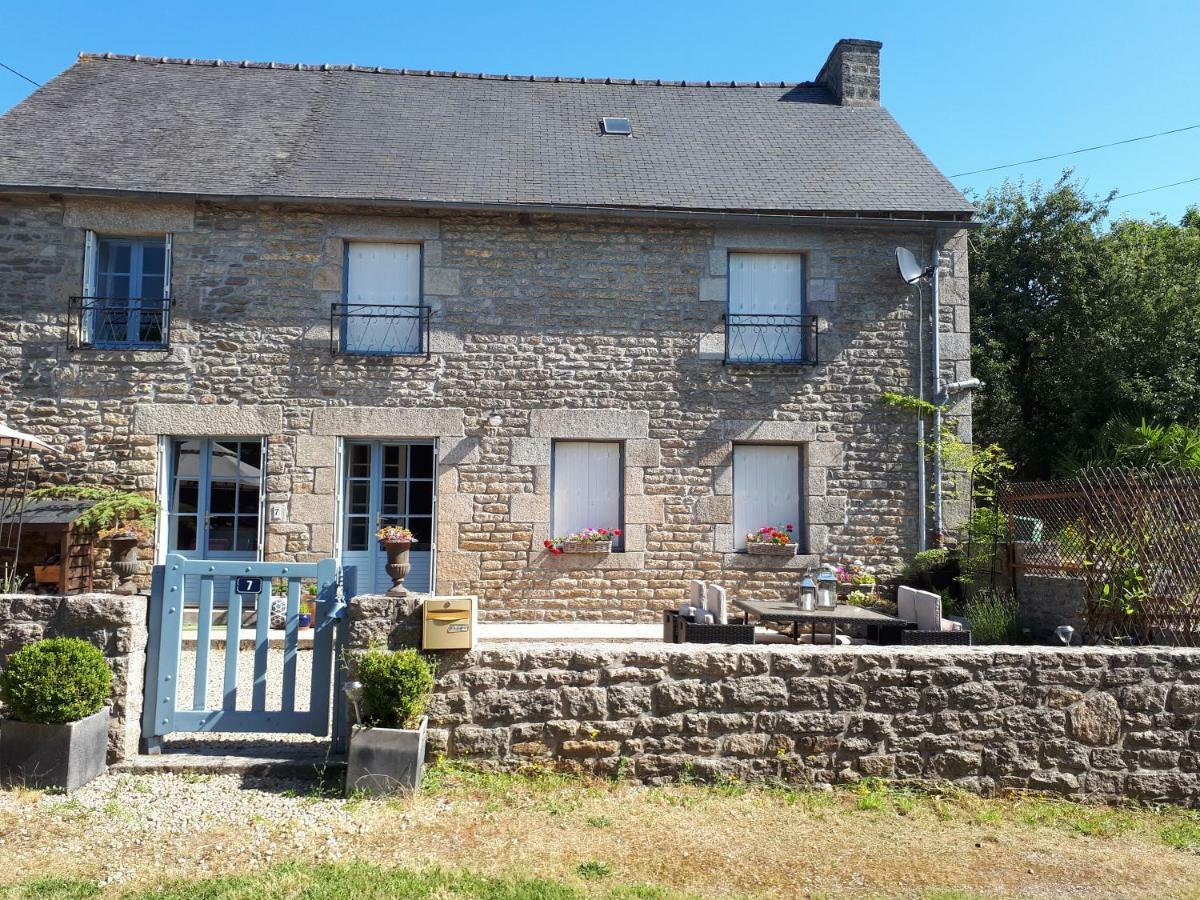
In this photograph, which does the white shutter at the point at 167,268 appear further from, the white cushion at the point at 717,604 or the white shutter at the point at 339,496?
the white cushion at the point at 717,604

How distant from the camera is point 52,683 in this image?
400cm

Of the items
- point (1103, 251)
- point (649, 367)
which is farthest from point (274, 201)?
point (1103, 251)

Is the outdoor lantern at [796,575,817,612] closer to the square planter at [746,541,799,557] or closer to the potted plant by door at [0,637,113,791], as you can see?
the square planter at [746,541,799,557]

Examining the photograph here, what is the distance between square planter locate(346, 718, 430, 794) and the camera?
403 cm

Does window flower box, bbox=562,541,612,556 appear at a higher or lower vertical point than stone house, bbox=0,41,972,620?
lower

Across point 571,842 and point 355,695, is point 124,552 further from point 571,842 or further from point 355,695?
point 571,842

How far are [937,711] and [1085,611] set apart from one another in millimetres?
2503

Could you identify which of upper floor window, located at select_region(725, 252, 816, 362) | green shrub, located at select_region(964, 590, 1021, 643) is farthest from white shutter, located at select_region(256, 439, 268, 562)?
green shrub, located at select_region(964, 590, 1021, 643)

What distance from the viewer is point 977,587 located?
311 inches

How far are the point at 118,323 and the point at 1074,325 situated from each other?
1314 cm

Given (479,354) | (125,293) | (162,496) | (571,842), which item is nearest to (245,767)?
(571,842)

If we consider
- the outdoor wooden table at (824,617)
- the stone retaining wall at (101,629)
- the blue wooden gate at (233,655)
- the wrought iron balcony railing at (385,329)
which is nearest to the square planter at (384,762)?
the blue wooden gate at (233,655)

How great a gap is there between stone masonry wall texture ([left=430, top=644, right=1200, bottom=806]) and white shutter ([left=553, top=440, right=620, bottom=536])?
14.6 feet

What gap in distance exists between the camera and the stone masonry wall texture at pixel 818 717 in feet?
14.2
